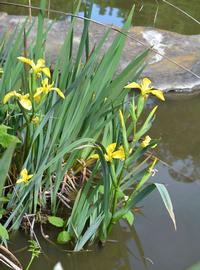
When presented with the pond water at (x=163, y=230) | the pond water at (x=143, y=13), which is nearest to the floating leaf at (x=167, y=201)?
the pond water at (x=163, y=230)

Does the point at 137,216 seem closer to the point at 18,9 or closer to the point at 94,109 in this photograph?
the point at 94,109

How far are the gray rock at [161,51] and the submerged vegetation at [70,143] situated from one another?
3.56 feet

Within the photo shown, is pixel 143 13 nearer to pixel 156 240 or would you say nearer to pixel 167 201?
pixel 156 240

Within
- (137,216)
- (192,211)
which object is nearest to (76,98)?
(137,216)

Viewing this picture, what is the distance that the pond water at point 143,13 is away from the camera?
4074 mm

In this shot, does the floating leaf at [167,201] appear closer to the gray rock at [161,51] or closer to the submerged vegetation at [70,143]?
the submerged vegetation at [70,143]

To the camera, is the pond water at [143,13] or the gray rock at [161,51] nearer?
the gray rock at [161,51]

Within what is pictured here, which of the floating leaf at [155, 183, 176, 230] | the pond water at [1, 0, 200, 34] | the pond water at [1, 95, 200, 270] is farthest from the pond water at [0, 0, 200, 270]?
the pond water at [1, 0, 200, 34]

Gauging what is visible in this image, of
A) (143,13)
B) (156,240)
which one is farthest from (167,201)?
(143,13)

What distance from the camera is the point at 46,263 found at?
146 cm

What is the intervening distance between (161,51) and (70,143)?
1734mm

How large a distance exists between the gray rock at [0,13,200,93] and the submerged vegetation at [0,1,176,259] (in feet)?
3.56

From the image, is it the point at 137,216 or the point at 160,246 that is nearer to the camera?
the point at 160,246

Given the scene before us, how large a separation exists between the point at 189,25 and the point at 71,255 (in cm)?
304
